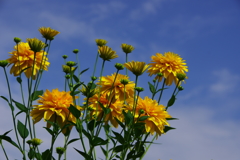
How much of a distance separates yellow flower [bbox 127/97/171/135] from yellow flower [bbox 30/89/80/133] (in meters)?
0.60

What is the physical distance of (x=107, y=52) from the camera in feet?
9.16

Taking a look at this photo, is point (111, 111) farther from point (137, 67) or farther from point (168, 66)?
point (168, 66)

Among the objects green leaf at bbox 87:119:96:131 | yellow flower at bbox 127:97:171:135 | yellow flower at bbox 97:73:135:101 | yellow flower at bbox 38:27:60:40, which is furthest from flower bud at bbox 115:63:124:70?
yellow flower at bbox 38:27:60:40

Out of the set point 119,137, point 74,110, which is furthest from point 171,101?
point 74,110

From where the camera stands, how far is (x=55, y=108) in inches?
116

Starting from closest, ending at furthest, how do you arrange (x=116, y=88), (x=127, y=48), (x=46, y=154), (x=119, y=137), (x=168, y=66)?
(x=119, y=137)
(x=46, y=154)
(x=116, y=88)
(x=127, y=48)
(x=168, y=66)

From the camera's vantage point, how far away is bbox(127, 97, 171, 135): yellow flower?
2.97 metres

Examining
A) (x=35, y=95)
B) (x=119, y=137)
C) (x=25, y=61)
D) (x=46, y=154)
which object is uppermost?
(x=25, y=61)

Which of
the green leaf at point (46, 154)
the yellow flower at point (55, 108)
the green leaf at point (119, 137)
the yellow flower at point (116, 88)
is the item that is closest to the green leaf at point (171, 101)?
the yellow flower at point (116, 88)

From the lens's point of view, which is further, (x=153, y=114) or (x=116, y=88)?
(x=116, y=88)

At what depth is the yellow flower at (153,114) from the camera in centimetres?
297

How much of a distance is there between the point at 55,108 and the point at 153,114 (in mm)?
935

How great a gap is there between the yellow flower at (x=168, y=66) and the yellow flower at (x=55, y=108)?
1.16 m

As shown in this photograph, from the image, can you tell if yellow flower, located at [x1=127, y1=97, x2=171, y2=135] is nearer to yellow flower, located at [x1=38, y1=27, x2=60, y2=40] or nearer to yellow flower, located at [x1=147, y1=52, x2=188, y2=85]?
yellow flower, located at [x1=147, y1=52, x2=188, y2=85]
